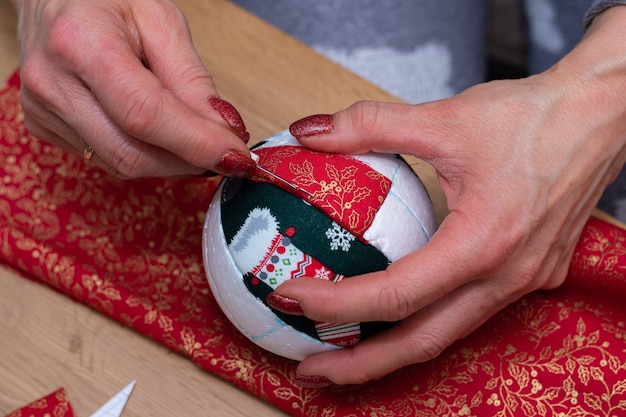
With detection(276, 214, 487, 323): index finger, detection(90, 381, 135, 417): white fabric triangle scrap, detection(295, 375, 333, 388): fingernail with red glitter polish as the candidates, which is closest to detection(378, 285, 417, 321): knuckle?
detection(276, 214, 487, 323): index finger

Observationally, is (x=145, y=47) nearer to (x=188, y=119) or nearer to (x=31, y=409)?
(x=188, y=119)

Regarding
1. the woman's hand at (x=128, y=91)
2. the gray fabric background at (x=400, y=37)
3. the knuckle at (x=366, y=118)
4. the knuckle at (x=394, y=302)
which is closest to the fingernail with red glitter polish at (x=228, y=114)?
the woman's hand at (x=128, y=91)

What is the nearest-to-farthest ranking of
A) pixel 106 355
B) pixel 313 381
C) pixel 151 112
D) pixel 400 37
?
pixel 151 112, pixel 313 381, pixel 106 355, pixel 400 37

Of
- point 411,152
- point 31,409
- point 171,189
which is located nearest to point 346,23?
point 171,189

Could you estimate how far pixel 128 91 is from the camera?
0.73 meters

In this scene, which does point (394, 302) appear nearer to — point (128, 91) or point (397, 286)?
point (397, 286)

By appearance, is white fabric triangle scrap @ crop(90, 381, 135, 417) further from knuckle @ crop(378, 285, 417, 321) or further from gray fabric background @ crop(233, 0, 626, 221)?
gray fabric background @ crop(233, 0, 626, 221)

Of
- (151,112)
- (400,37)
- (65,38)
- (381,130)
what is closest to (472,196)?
(381,130)

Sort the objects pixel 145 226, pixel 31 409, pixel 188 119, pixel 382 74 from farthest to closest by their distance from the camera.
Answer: pixel 382 74, pixel 145 226, pixel 31 409, pixel 188 119

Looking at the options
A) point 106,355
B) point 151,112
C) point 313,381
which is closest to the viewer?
point 151,112

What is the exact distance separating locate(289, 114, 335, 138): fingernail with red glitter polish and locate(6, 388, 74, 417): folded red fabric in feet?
1.45

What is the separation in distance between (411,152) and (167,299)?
1.25 feet

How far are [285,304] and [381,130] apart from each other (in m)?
0.21

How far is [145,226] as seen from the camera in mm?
1011
